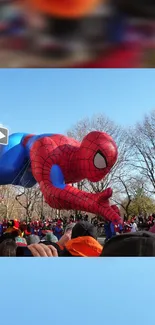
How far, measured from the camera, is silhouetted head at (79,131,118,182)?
4879mm

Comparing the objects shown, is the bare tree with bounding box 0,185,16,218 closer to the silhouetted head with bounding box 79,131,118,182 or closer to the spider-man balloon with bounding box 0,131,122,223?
the spider-man balloon with bounding box 0,131,122,223

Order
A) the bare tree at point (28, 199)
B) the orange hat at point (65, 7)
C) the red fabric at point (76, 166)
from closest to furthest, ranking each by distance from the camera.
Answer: the orange hat at point (65, 7)
the red fabric at point (76, 166)
the bare tree at point (28, 199)

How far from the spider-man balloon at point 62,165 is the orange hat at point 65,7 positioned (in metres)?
3.72

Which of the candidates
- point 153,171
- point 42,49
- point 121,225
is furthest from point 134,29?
point 153,171

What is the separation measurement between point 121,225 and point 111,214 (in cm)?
44

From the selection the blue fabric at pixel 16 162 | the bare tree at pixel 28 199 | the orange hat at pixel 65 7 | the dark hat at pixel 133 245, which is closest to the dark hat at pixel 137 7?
the orange hat at pixel 65 7

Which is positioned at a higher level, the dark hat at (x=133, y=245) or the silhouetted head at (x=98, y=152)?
the silhouetted head at (x=98, y=152)

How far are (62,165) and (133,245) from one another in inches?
161

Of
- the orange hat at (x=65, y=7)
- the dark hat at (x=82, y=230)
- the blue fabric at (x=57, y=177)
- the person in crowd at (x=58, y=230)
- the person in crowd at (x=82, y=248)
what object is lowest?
the person in crowd at (x=82, y=248)

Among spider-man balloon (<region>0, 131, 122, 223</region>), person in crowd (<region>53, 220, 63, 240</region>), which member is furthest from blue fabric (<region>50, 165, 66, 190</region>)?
person in crowd (<region>53, 220, 63, 240</region>)

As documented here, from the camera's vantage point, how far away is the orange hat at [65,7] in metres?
1.10

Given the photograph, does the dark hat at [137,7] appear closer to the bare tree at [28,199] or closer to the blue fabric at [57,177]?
the blue fabric at [57,177]

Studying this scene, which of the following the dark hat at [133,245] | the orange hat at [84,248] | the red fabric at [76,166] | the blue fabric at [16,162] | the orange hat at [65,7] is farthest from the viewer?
the blue fabric at [16,162]

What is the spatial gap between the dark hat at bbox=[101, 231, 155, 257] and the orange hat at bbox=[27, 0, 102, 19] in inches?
23.5
